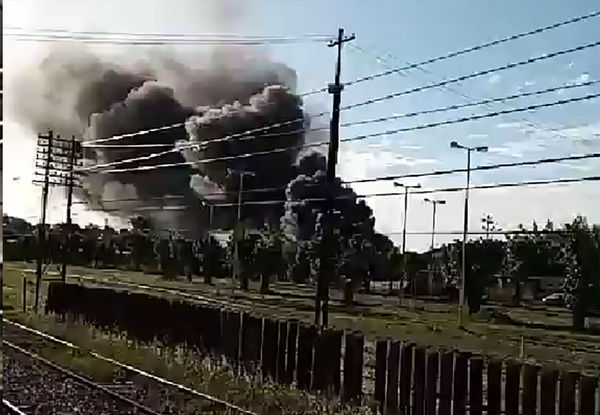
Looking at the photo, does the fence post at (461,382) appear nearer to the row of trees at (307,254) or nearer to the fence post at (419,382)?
the fence post at (419,382)

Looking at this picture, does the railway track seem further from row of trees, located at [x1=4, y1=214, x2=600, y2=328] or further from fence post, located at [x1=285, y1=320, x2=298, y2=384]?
row of trees, located at [x1=4, y1=214, x2=600, y2=328]

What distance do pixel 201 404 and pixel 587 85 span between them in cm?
688

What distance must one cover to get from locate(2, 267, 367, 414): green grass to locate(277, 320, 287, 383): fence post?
34cm

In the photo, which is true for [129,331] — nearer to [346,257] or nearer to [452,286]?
[346,257]

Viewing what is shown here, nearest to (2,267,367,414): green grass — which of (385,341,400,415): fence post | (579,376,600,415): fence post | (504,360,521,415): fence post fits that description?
(385,341,400,415): fence post

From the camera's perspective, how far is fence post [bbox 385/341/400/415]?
10562 millimetres

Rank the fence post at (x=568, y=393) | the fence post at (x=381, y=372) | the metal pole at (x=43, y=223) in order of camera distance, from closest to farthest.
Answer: the fence post at (x=568, y=393) → the fence post at (x=381, y=372) → the metal pole at (x=43, y=223)

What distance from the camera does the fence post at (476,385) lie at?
9359 mm

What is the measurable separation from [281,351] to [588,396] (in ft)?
19.3

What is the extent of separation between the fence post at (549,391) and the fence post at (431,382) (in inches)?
60.8

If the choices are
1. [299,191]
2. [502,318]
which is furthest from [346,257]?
[502,318]

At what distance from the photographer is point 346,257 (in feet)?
175

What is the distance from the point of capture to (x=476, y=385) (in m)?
9.38

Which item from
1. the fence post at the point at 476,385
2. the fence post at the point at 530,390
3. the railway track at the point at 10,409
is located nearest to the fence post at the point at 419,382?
the fence post at the point at 476,385
